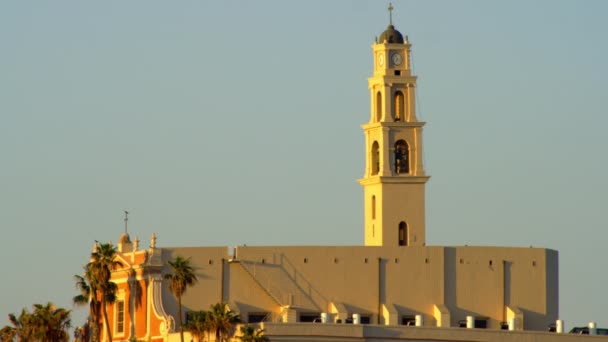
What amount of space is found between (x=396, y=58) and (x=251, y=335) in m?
31.4

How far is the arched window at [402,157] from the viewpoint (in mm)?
175750

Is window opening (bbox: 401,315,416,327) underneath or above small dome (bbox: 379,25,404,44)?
underneath

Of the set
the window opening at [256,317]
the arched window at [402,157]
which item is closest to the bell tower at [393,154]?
the arched window at [402,157]

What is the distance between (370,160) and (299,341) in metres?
20.7

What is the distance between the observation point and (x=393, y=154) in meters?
175

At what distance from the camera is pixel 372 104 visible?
177 m

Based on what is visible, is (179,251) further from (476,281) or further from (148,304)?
(476,281)

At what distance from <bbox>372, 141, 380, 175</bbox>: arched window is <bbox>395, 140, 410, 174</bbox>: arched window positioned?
4.25ft

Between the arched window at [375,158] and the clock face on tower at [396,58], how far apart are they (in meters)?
5.93

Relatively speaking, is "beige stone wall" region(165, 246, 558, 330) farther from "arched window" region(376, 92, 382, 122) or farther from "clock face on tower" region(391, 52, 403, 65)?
"clock face on tower" region(391, 52, 403, 65)

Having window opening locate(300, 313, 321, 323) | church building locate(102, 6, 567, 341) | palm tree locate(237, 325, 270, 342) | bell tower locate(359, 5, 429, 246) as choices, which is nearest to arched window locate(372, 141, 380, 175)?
bell tower locate(359, 5, 429, 246)

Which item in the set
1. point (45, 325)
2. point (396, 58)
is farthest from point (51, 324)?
point (396, 58)

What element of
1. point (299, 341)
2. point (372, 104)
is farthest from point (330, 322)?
point (372, 104)

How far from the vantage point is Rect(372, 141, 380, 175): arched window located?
176125 mm
